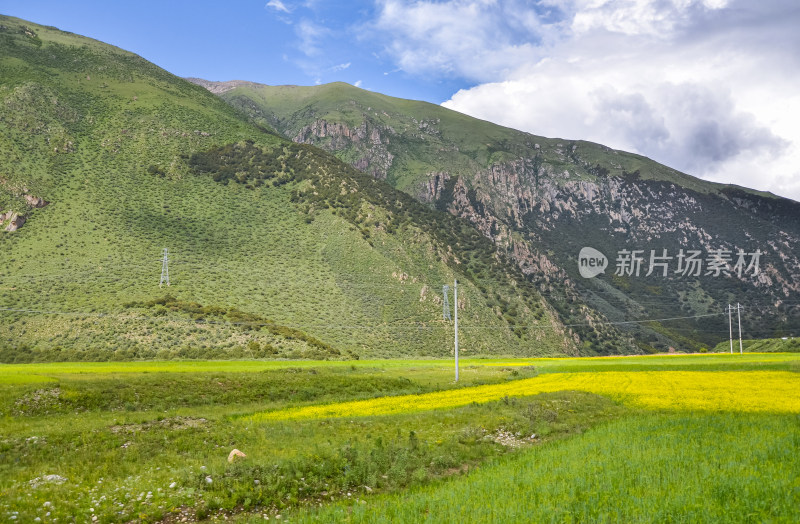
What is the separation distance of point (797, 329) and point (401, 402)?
186 metres

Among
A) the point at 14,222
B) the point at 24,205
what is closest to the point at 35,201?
the point at 24,205

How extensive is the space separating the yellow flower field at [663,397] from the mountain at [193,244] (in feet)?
109

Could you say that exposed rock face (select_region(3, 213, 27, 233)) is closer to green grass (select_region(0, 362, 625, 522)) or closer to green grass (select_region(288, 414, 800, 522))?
green grass (select_region(0, 362, 625, 522))

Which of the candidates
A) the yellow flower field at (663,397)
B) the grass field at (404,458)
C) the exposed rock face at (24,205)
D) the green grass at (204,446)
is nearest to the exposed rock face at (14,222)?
the exposed rock face at (24,205)

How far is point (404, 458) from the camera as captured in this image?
46.4ft

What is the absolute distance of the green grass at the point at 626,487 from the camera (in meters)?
8.33

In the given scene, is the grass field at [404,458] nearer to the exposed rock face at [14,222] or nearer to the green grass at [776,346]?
the exposed rock face at [14,222]

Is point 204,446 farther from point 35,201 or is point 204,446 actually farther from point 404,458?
point 35,201

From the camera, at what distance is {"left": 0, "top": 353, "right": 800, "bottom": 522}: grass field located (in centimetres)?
945


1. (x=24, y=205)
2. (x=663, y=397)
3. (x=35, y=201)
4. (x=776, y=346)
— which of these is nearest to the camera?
(x=663, y=397)

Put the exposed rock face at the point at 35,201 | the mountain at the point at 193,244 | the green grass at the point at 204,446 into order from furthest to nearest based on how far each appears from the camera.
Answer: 1. the exposed rock face at the point at 35,201
2. the mountain at the point at 193,244
3. the green grass at the point at 204,446

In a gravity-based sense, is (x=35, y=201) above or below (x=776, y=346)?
above

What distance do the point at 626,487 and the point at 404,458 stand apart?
21.0 ft

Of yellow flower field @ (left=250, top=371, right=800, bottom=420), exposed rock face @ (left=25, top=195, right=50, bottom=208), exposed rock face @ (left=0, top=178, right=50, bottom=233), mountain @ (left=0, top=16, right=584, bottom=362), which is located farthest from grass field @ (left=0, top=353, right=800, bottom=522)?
exposed rock face @ (left=25, top=195, right=50, bottom=208)
